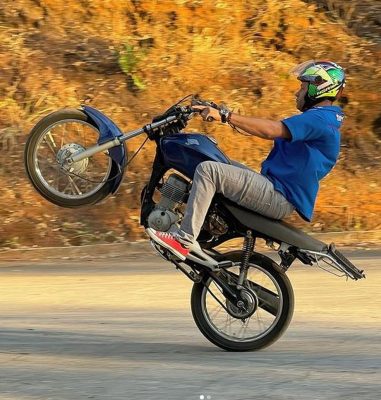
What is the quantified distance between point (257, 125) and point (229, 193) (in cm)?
51

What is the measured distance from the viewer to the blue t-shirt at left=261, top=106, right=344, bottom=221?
777 centimetres

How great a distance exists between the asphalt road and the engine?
0.89 m

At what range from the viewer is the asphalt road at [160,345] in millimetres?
6707

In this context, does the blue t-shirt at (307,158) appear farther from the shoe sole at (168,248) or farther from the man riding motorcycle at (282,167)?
the shoe sole at (168,248)

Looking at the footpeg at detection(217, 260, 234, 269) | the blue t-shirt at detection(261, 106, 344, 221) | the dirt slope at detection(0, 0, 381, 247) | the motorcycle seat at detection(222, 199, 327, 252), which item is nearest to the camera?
the blue t-shirt at detection(261, 106, 344, 221)

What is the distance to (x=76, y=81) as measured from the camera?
18125mm

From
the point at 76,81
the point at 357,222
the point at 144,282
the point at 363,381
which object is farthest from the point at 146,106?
the point at 363,381

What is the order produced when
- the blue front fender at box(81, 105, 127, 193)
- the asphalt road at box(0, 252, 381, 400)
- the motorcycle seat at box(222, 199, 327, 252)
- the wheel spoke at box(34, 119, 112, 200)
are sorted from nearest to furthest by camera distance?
the asphalt road at box(0, 252, 381, 400) → the motorcycle seat at box(222, 199, 327, 252) → the blue front fender at box(81, 105, 127, 193) → the wheel spoke at box(34, 119, 112, 200)

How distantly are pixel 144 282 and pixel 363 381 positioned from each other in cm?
523

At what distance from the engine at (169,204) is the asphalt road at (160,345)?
89 cm

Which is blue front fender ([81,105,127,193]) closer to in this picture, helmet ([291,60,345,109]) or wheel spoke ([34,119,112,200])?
wheel spoke ([34,119,112,200])

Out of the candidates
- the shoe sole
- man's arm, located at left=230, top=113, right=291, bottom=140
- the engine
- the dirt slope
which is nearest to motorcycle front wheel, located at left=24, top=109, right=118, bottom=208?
the engine

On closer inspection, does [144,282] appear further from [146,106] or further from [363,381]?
[146,106]

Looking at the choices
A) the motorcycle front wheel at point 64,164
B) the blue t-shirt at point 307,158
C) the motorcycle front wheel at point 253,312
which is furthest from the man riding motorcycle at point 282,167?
the motorcycle front wheel at point 64,164
